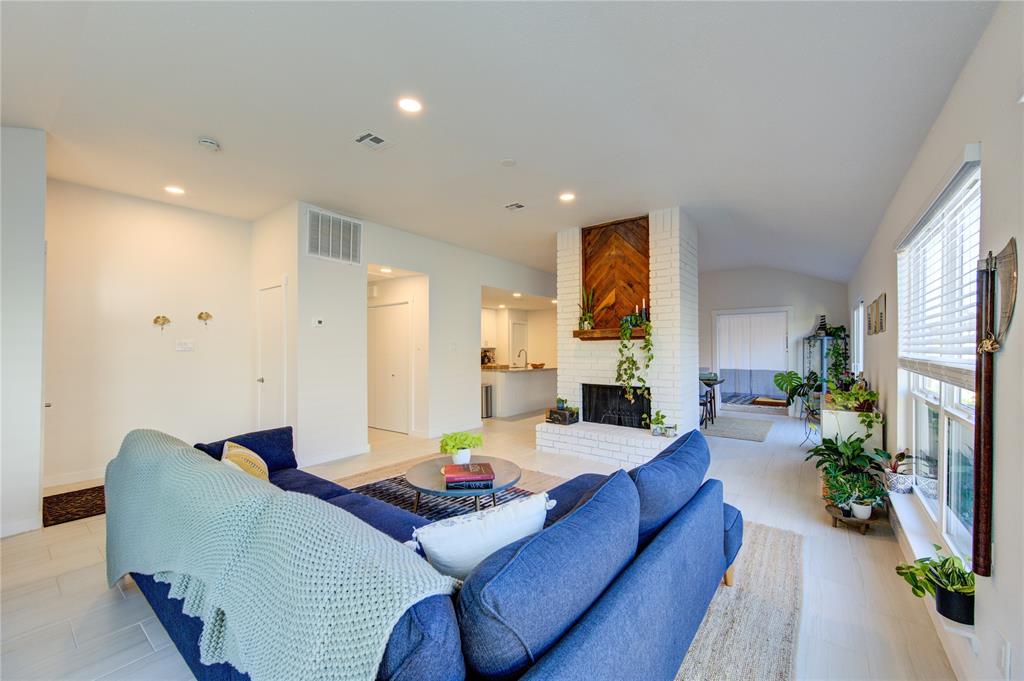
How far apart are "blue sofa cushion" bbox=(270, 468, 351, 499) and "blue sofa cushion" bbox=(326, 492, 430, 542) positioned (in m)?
0.15

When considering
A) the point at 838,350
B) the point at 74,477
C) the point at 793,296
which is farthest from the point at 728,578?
the point at 793,296

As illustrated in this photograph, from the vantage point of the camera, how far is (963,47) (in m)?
1.73

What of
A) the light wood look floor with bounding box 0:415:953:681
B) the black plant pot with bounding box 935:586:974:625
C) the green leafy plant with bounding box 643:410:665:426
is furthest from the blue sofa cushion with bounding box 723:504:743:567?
the green leafy plant with bounding box 643:410:665:426

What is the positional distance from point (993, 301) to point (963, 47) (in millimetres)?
1163

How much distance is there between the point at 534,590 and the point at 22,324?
4101 millimetres

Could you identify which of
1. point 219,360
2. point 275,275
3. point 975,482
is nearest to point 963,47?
point 975,482

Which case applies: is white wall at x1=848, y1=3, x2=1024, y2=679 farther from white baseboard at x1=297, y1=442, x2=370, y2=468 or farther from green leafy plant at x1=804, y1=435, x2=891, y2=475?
white baseboard at x1=297, y1=442, x2=370, y2=468

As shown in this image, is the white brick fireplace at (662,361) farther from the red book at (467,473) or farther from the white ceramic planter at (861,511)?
the red book at (467,473)

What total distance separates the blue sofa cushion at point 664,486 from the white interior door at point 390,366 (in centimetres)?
473

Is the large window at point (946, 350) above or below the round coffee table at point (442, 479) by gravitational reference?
above

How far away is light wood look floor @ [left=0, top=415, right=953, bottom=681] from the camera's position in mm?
1727

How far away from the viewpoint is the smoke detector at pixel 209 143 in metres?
3.00

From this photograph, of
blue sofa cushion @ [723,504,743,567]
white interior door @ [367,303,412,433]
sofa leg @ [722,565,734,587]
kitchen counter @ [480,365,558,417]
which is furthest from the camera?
kitchen counter @ [480,365,558,417]

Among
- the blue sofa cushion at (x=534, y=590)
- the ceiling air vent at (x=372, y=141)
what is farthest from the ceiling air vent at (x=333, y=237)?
the blue sofa cushion at (x=534, y=590)
